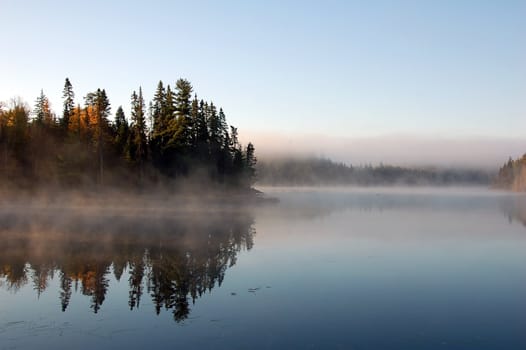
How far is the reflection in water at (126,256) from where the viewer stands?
773 inches

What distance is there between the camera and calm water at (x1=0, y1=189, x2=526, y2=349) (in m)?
13.9

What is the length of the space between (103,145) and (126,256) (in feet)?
190

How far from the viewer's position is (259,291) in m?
19.6

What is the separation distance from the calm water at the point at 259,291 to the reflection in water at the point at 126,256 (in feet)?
0.39

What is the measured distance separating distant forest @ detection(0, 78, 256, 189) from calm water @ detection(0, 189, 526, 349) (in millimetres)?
42390

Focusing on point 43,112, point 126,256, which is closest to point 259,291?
point 126,256

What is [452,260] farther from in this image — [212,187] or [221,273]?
[212,187]

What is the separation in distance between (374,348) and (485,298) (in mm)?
8129

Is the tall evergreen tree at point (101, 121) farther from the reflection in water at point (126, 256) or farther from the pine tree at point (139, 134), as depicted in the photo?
the reflection in water at point (126, 256)

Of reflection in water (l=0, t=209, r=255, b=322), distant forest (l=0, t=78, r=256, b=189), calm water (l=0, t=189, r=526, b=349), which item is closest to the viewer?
calm water (l=0, t=189, r=526, b=349)

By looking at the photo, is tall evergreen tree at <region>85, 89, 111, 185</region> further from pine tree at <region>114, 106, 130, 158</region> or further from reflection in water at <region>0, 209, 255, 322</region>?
Answer: reflection in water at <region>0, 209, 255, 322</region>

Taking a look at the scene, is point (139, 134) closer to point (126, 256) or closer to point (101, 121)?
point (101, 121)

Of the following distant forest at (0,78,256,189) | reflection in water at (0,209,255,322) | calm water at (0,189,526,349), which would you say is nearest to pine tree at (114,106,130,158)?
distant forest at (0,78,256,189)

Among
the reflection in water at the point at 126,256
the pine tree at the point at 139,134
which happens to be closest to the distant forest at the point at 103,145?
the pine tree at the point at 139,134
